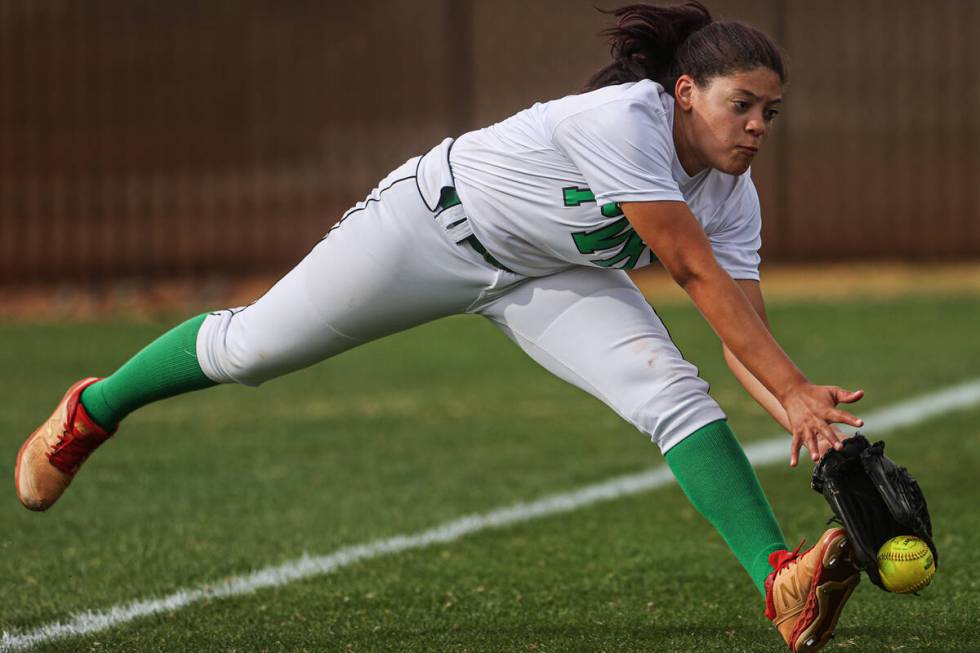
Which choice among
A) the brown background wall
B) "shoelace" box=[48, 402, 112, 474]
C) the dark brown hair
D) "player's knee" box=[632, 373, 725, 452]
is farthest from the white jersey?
the brown background wall

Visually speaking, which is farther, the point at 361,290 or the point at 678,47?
the point at 361,290

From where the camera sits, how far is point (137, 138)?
13.8 m

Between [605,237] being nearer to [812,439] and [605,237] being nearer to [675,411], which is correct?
[675,411]

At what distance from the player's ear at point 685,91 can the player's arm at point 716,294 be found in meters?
0.29

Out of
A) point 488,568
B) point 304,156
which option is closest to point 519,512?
point 488,568

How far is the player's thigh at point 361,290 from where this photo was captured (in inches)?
155

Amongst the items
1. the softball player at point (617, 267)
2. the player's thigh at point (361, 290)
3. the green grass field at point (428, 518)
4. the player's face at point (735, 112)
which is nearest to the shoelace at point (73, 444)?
the softball player at point (617, 267)

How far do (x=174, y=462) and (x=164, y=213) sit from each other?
7.79 m

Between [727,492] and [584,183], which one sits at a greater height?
[584,183]

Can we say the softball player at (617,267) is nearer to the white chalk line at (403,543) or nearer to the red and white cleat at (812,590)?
the red and white cleat at (812,590)

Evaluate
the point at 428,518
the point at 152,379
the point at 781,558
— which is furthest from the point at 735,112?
the point at 428,518

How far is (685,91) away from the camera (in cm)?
366

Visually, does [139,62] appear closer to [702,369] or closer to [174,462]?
[702,369]

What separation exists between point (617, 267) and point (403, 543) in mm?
1558
